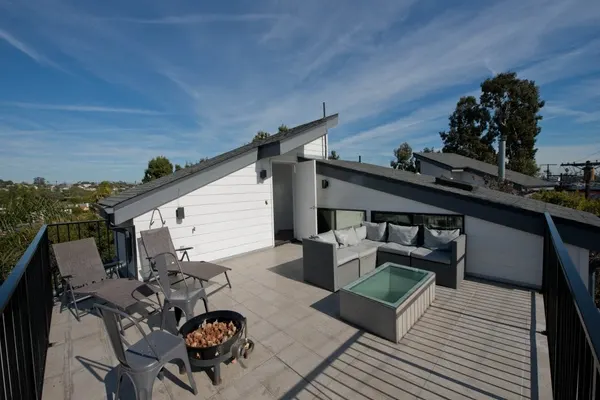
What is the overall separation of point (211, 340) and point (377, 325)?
2.24 m

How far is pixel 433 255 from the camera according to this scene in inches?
215

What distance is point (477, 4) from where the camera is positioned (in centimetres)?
727

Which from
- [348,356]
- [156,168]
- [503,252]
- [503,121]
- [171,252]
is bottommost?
[348,356]

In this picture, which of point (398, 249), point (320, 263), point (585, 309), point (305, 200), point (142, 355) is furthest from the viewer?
point (305, 200)

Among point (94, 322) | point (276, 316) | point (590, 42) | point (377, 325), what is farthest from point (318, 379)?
point (590, 42)

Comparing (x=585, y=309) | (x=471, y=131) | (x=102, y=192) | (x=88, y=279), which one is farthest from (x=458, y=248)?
(x=471, y=131)

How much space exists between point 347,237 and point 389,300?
246 centimetres

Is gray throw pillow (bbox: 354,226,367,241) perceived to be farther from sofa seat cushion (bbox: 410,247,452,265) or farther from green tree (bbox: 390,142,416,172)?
green tree (bbox: 390,142,416,172)

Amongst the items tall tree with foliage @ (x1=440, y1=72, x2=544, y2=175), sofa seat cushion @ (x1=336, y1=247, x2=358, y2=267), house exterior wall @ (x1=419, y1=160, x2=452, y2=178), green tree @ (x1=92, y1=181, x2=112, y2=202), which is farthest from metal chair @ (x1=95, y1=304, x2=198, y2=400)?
tall tree with foliage @ (x1=440, y1=72, x2=544, y2=175)

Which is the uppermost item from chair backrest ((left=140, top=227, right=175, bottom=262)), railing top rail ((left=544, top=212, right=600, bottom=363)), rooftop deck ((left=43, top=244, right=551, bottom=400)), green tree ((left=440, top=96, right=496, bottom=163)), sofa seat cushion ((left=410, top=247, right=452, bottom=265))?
green tree ((left=440, top=96, right=496, bottom=163))

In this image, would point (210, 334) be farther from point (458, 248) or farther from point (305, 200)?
point (305, 200)

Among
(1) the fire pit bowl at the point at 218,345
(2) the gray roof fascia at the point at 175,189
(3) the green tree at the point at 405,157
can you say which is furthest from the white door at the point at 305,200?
(3) the green tree at the point at 405,157

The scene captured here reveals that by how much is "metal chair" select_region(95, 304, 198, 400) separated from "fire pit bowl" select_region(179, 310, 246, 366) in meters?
0.10

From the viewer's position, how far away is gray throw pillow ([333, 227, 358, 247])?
6.18 meters
